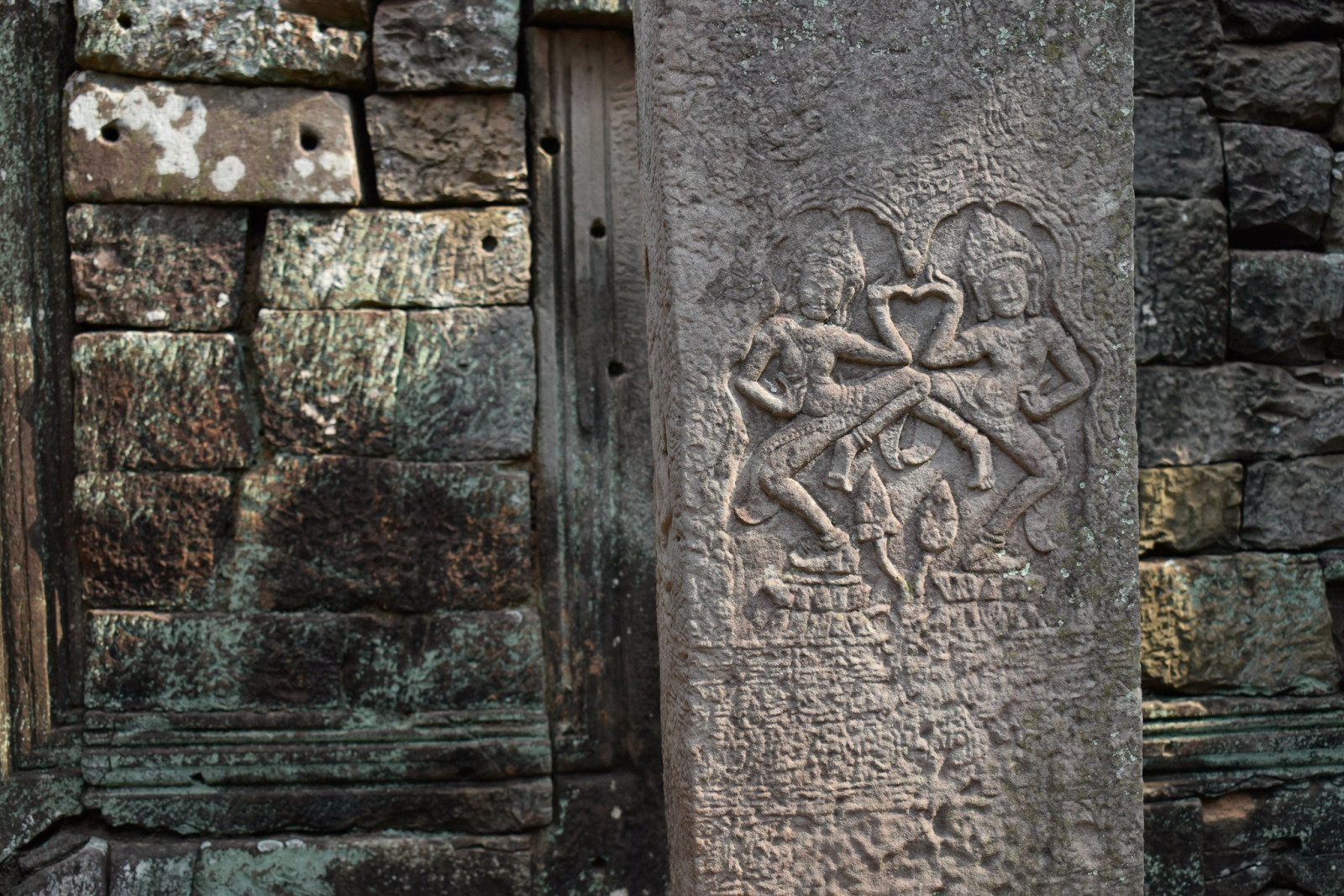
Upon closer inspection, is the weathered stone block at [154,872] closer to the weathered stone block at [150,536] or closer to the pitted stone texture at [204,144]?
the weathered stone block at [150,536]

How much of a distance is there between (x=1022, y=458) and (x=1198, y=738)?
1.23m

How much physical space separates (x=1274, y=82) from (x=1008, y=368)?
1.45 meters

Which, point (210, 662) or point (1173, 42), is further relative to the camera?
point (1173, 42)

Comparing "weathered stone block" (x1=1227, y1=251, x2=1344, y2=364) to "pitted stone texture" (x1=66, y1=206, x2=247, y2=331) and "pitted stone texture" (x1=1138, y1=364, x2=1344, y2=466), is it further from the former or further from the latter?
"pitted stone texture" (x1=66, y1=206, x2=247, y2=331)

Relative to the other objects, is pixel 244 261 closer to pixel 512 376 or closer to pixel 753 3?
pixel 512 376

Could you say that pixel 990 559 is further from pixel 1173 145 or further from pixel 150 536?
pixel 150 536

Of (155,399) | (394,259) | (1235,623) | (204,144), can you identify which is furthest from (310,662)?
(1235,623)

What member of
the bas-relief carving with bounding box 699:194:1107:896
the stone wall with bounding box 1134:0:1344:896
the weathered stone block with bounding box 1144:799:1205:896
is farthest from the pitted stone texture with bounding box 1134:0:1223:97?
the weathered stone block with bounding box 1144:799:1205:896

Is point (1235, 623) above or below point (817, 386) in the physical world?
below

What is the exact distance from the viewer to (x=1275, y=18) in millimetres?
2400

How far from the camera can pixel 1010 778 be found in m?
1.67

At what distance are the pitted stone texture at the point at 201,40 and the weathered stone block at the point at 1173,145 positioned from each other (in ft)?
6.45

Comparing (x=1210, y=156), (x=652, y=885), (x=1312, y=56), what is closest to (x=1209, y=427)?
(x=1210, y=156)

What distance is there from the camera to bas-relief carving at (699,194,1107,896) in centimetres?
159
